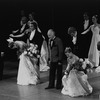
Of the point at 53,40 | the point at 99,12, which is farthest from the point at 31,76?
the point at 99,12

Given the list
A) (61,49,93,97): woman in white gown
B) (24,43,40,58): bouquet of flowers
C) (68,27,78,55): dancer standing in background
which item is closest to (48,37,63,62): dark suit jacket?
(61,49,93,97): woman in white gown

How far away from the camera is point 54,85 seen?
10.9 m

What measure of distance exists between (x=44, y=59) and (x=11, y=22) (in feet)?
11.6

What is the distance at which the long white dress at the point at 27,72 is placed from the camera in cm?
1121

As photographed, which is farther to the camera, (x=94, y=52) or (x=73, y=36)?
(x=94, y=52)

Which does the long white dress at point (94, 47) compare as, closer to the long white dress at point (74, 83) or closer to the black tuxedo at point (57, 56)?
the black tuxedo at point (57, 56)

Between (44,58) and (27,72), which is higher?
(44,58)

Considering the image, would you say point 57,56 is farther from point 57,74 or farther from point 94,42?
point 94,42

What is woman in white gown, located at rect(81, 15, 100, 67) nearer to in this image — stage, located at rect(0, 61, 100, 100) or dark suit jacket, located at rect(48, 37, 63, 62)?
stage, located at rect(0, 61, 100, 100)

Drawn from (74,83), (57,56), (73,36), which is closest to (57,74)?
(57,56)

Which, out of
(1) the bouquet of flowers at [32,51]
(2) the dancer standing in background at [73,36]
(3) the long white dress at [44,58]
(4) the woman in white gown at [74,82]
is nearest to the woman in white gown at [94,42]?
(3) the long white dress at [44,58]

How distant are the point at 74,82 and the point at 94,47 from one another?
4421 millimetres

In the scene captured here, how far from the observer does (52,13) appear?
16266 millimetres

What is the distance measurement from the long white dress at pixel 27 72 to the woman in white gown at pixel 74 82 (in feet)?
5.31
